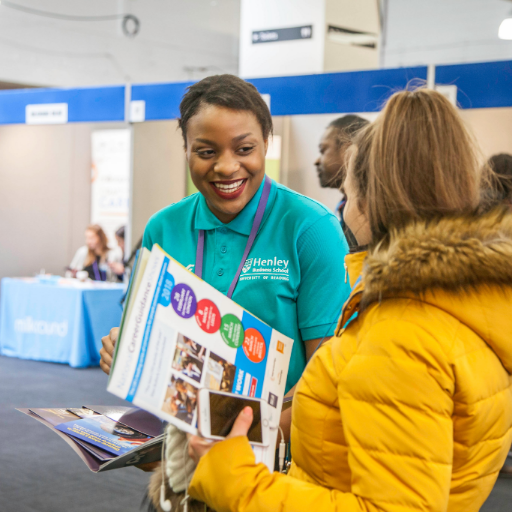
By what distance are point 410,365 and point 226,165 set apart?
2.01ft

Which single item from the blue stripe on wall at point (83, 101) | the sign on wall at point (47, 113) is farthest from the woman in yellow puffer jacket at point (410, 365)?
the sign on wall at point (47, 113)

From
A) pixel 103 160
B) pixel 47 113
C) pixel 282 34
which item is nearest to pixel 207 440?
pixel 282 34

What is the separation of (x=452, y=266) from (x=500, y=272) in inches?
2.6

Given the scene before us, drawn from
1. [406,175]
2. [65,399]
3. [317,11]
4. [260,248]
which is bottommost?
[65,399]

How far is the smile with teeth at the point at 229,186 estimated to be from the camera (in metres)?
1.24

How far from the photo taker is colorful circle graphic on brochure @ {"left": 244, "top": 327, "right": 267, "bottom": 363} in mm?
934

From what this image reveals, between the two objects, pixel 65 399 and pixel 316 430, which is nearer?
pixel 316 430

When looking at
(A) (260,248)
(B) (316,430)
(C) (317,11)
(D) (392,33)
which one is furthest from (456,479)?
(D) (392,33)

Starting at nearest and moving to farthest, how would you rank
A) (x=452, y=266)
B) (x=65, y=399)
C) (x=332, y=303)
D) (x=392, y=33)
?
(x=452, y=266)
(x=332, y=303)
(x=65, y=399)
(x=392, y=33)

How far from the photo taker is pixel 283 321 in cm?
118

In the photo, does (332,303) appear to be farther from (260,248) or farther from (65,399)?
(65,399)

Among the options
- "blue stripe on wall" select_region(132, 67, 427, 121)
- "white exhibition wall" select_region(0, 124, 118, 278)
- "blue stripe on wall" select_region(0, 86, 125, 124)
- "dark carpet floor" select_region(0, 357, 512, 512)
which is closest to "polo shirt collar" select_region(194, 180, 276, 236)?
"dark carpet floor" select_region(0, 357, 512, 512)

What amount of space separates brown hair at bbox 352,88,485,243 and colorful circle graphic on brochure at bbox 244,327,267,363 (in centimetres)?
28

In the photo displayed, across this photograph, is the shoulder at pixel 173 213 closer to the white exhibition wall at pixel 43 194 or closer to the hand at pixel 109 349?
the hand at pixel 109 349
